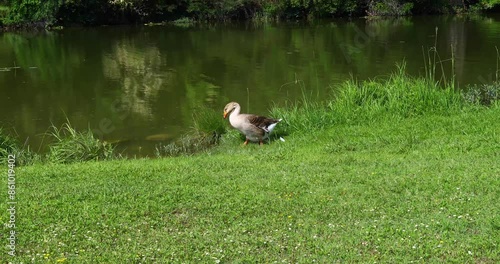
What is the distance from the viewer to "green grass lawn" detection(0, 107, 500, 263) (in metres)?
4.61

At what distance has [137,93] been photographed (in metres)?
16.2

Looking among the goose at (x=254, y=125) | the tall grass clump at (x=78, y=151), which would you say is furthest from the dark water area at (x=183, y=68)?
the goose at (x=254, y=125)

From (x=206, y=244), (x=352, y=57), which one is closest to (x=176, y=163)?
(x=206, y=244)

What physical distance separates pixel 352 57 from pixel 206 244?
16917 mm

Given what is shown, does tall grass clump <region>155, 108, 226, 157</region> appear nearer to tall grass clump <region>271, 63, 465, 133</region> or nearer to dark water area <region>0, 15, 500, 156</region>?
dark water area <region>0, 15, 500, 156</region>

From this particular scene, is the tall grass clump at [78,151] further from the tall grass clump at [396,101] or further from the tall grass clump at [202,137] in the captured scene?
the tall grass clump at [396,101]

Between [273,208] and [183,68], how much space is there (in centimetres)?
1522

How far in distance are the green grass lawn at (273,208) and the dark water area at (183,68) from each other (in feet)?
13.3

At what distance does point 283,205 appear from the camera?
5613 millimetres

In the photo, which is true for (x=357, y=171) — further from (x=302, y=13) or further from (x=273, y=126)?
(x=302, y=13)

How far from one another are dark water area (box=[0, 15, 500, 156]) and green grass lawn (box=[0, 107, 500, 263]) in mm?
4040

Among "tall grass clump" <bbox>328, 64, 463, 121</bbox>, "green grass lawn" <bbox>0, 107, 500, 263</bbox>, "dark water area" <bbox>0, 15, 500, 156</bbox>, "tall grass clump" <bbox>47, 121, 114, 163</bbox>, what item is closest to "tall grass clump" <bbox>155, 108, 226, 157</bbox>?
"dark water area" <bbox>0, 15, 500, 156</bbox>

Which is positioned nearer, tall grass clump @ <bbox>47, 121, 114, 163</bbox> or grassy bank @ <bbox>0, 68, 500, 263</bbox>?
grassy bank @ <bbox>0, 68, 500, 263</bbox>

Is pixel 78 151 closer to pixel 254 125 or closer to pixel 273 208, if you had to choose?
pixel 254 125
